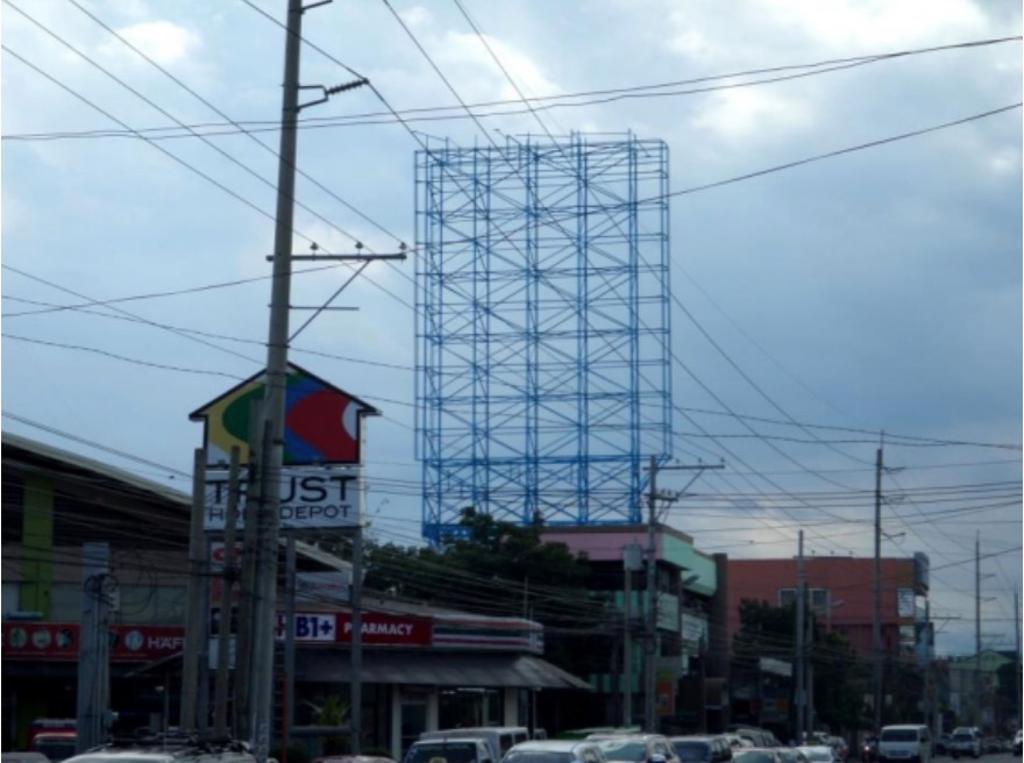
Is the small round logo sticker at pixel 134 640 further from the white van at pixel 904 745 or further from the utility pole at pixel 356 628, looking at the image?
the white van at pixel 904 745

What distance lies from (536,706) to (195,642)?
4142cm

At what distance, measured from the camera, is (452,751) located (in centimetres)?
3591

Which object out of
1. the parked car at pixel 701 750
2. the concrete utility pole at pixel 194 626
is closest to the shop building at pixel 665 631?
the parked car at pixel 701 750

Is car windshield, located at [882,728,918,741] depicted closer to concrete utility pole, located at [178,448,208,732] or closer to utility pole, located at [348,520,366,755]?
utility pole, located at [348,520,366,755]

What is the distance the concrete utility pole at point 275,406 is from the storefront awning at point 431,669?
20019 mm

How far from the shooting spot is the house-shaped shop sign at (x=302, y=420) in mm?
40688

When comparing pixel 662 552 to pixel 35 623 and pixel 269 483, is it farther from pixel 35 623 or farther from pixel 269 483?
pixel 269 483

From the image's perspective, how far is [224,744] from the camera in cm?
2111

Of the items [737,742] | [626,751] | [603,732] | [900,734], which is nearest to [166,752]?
[626,751]

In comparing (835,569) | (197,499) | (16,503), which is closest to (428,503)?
(16,503)

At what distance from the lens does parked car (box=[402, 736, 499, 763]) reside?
116ft

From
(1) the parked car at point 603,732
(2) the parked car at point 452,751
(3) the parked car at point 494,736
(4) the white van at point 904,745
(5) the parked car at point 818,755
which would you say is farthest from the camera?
(4) the white van at point 904,745

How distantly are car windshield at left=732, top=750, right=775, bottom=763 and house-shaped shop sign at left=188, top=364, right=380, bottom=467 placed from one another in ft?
36.3

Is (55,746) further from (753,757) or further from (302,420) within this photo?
(753,757)
